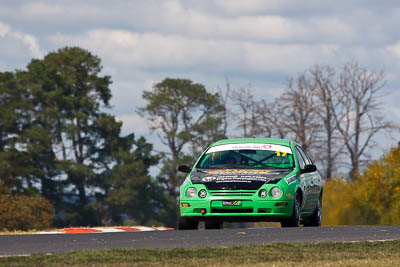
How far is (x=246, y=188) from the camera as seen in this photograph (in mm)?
16734

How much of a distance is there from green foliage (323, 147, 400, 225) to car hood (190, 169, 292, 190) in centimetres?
4009

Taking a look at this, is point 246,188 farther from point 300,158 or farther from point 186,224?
point 300,158

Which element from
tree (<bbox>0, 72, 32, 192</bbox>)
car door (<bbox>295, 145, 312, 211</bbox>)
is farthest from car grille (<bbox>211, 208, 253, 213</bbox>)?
tree (<bbox>0, 72, 32, 192</bbox>)

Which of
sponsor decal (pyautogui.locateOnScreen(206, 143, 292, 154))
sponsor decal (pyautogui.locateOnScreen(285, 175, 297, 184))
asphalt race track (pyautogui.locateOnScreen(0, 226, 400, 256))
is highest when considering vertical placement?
sponsor decal (pyautogui.locateOnScreen(206, 143, 292, 154))

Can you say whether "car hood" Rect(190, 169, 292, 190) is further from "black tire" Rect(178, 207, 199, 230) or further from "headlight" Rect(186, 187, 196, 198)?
"black tire" Rect(178, 207, 199, 230)

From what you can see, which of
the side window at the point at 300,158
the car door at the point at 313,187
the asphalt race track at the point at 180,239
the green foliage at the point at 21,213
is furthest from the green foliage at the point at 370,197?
the asphalt race track at the point at 180,239

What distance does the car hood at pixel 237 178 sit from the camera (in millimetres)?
16750

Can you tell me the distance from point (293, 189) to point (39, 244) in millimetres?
4823

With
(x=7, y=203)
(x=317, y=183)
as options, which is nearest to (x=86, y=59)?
(x=7, y=203)

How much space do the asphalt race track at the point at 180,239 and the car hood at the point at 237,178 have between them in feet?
2.74

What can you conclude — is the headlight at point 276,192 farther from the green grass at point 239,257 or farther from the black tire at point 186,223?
the green grass at point 239,257

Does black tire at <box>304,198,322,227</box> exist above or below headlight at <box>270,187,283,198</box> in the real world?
below

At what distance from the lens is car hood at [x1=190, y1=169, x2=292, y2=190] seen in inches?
659

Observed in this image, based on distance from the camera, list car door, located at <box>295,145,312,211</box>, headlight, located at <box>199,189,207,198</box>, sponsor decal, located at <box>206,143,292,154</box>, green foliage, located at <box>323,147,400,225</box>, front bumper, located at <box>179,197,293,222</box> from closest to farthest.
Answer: front bumper, located at <box>179,197,293,222</box> < headlight, located at <box>199,189,207,198</box> < car door, located at <box>295,145,312,211</box> < sponsor decal, located at <box>206,143,292,154</box> < green foliage, located at <box>323,147,400,225</box>
